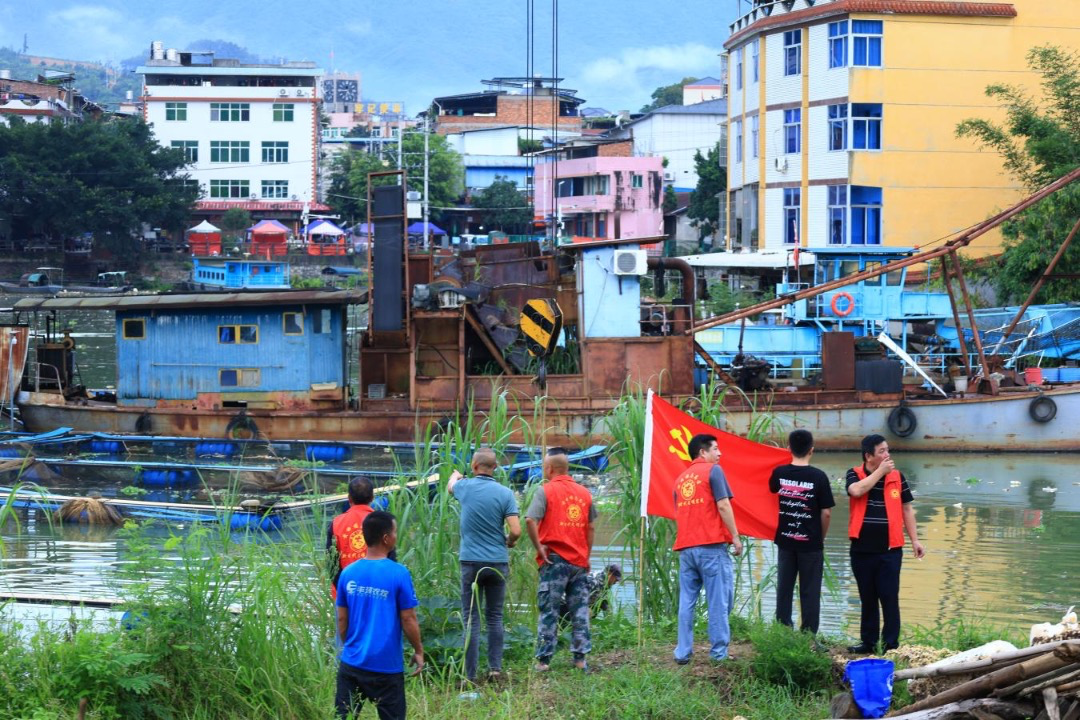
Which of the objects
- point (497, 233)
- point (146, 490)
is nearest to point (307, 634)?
point (146, 490)

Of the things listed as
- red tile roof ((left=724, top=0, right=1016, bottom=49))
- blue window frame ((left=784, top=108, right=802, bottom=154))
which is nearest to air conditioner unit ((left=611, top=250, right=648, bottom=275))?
red tile roof ((left=724, top=0, right=1016, bottom=49))

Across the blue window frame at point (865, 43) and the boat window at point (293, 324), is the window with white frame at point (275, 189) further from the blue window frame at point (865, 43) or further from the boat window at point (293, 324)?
the boat window at point (293, 324)

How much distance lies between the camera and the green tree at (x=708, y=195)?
183ft

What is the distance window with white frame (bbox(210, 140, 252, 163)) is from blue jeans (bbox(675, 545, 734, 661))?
2737 inches

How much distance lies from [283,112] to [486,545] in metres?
69.8

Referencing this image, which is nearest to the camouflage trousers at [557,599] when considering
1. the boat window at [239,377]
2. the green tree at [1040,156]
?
the boat window at [239,377]

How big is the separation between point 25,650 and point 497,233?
65.6 metres

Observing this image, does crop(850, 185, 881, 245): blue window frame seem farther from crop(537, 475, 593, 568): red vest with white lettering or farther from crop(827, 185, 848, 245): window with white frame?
crop(537, 475, 593, 568): red vest with white lettering

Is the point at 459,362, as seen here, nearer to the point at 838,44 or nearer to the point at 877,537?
the point at 877,537

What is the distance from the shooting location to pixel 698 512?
838cm

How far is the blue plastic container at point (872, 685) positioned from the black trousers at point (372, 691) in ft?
8.51

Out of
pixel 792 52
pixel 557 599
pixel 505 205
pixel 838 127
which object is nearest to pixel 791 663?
pixel 557 599

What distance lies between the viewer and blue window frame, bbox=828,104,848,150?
34781 millimetres

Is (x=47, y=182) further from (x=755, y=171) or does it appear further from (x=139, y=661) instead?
(x=139, y=661)
